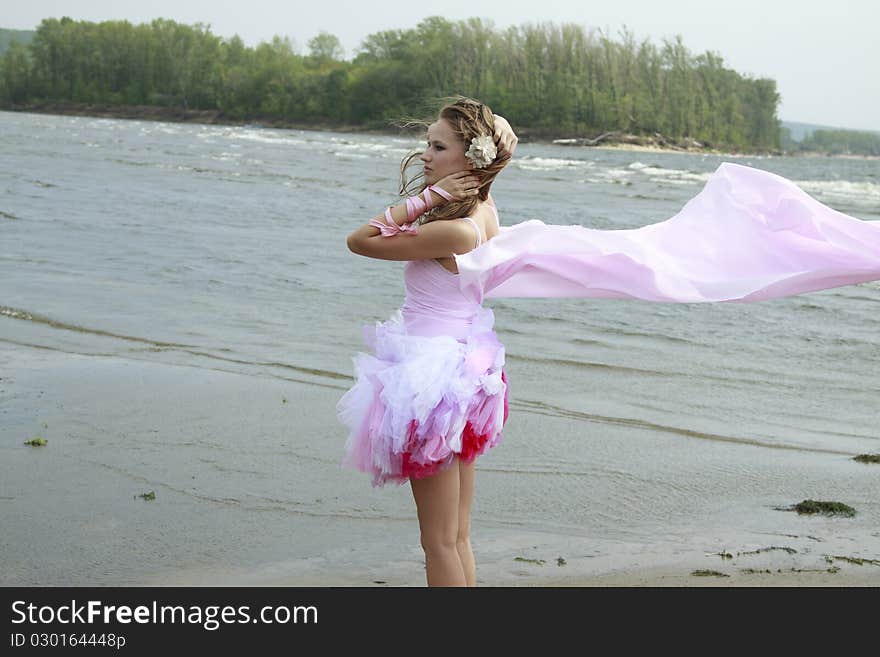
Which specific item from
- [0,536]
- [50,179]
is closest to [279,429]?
[0,536]

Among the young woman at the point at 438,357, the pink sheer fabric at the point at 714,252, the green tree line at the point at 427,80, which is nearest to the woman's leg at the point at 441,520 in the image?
the young woman at the point at 438,357

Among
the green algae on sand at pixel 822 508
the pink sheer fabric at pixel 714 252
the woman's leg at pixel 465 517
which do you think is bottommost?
the green algae on sand at pixel 822 508

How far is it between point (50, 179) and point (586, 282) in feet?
73.4

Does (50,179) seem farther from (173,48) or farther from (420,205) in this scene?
(173,48)

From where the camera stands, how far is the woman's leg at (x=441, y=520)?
3576 mm

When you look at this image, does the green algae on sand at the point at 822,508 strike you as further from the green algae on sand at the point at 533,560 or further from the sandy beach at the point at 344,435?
the green algae on sand at the point at 533,560

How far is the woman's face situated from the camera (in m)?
3.56

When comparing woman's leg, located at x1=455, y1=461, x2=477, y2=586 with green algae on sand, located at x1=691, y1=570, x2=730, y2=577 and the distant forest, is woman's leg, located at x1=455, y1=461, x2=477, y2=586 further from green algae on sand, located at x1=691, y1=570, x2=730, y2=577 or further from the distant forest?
the distant forest

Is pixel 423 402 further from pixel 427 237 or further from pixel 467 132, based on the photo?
pixel 467 132

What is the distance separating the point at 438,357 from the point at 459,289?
26 centimetres

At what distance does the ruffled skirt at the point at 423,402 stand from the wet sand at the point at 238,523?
1020 millimetres

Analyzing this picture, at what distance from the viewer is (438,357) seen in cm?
349

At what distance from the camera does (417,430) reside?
3.47 m

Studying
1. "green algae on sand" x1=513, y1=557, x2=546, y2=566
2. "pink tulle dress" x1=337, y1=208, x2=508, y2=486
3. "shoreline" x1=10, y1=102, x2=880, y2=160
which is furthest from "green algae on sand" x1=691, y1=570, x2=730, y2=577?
"shoreline" x1=10, y1=102, x2=880, y2=160
